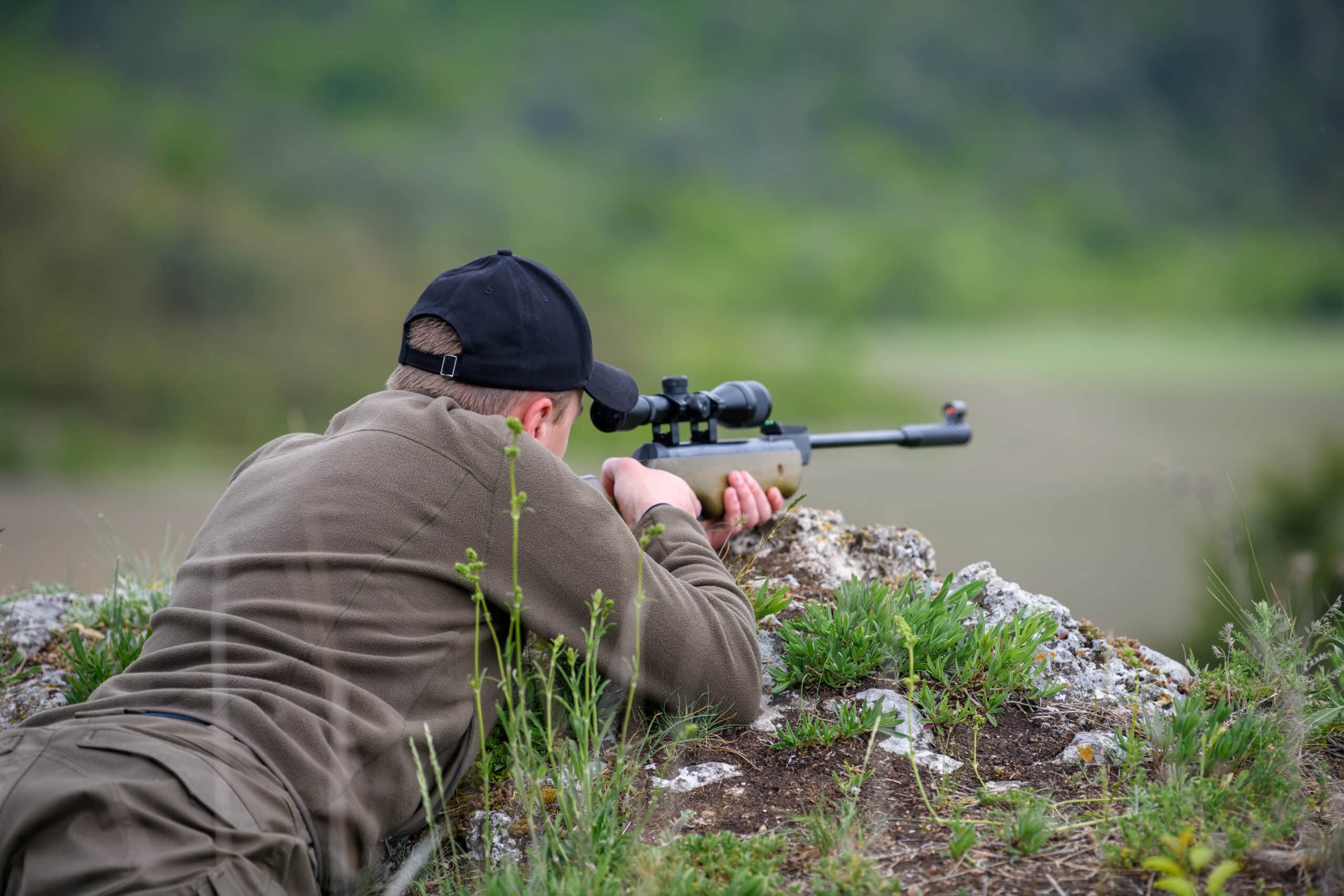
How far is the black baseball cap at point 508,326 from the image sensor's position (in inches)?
112

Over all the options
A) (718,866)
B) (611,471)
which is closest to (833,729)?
(718,866)

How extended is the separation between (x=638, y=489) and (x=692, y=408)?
0.71m

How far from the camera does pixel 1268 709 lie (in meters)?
3.19

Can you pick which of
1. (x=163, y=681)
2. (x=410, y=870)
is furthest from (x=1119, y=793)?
(x=163, y=681)

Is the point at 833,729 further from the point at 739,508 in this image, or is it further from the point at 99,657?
the point at 99,657

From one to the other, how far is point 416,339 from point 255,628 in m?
0.97

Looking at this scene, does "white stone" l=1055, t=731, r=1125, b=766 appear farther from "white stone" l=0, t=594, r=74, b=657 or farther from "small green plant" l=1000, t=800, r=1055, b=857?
"white stone" l=0, t=594, r=74, b=657

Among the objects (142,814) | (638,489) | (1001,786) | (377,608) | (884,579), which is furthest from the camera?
(884,579)

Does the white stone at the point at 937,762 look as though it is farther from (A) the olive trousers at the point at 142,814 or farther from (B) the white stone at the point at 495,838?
(A) the olive trousers at the point at 142,814

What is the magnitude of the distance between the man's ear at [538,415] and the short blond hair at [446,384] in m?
0.04

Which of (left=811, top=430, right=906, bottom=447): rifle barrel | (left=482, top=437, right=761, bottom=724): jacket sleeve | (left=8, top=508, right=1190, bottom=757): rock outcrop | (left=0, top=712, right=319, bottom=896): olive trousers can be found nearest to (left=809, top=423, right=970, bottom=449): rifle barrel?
(left=811, top=430, right=906, bottom=447): rifle barrel

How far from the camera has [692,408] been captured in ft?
13.1

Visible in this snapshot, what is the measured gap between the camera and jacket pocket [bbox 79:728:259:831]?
2.12 metres

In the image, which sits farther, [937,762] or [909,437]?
[909,437]
